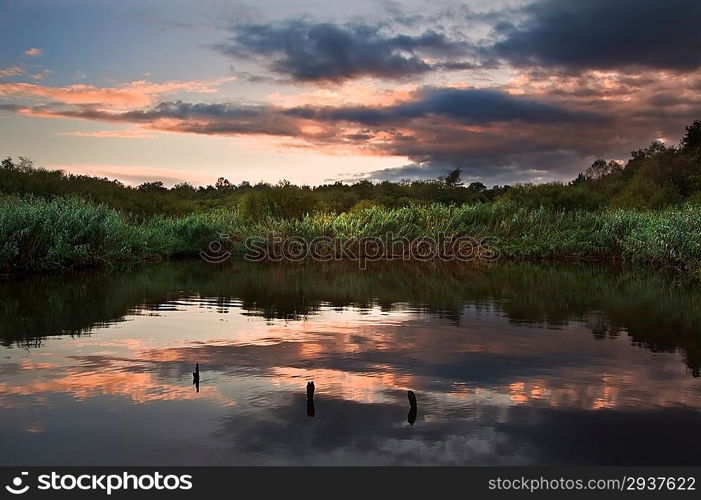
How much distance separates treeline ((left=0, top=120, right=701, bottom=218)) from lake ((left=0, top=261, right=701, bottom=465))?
20.9 meters

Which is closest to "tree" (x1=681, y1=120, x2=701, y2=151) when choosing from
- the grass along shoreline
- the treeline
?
the treeline

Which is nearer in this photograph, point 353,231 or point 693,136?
point 353,231

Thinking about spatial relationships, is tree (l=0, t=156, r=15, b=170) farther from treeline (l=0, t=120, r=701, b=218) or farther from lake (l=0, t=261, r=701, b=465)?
lake (l=0, t=261, r=701, b=465)

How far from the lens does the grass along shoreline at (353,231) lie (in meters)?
21.0

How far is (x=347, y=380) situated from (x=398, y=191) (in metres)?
66.4

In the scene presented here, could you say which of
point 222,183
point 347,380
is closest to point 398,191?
point 222,183

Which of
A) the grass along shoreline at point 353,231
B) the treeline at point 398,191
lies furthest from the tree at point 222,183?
the grass along shoreline at point 353,231

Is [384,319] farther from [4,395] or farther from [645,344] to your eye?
[4,395]

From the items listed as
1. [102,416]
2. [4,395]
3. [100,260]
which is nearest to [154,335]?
[4,395]

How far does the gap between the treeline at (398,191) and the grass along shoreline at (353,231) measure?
2.23 m

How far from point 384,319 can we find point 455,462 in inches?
305

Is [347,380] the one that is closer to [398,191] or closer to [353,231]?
[353,231]

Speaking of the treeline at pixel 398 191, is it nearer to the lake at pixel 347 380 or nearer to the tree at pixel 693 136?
the tree at pixel 693 136

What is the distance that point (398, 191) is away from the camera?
243 feet
